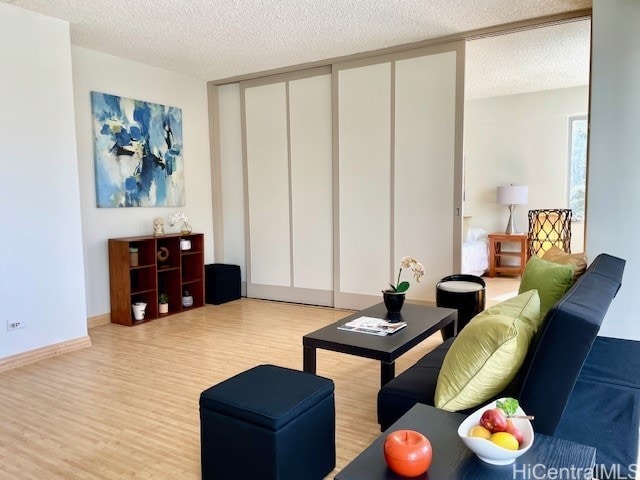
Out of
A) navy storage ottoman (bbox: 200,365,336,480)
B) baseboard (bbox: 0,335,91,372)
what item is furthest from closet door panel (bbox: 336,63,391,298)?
navy storage ottoman (bbox: 200,365,336,480)

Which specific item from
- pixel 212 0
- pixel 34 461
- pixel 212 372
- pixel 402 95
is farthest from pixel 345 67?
pixel 34 461

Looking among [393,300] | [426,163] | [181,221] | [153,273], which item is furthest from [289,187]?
[393,300]

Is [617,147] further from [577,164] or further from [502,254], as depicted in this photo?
[502,254]

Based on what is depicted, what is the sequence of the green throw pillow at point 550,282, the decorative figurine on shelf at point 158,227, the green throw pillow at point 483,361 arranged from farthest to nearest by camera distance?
→ 1. the decorative figurine on shelf at point 158,227
2. the green throw pillow at point 550,282
3. the green throw pillow at point 483,361

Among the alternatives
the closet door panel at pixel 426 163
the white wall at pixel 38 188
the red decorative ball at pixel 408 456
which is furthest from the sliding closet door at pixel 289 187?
the red decorative ball at pixel 408 456

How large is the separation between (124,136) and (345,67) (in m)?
2.45

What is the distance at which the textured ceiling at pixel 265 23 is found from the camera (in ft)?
11.7

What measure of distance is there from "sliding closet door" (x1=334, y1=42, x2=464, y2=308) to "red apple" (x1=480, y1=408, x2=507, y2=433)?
3.39 m

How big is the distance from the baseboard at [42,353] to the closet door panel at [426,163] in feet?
10.2

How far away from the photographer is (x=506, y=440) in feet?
3.86

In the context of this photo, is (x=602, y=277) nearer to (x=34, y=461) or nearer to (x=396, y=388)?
(x=396, y=388)

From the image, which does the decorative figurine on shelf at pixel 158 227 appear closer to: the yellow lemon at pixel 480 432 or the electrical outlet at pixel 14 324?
the electrical outlet at pixel 14 324

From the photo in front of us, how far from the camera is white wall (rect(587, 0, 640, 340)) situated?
3.25 m

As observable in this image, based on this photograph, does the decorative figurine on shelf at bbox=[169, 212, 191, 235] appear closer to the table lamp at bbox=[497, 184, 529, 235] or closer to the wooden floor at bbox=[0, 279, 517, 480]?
the wooden floor at bbox=[0, 279, 517, 480]
